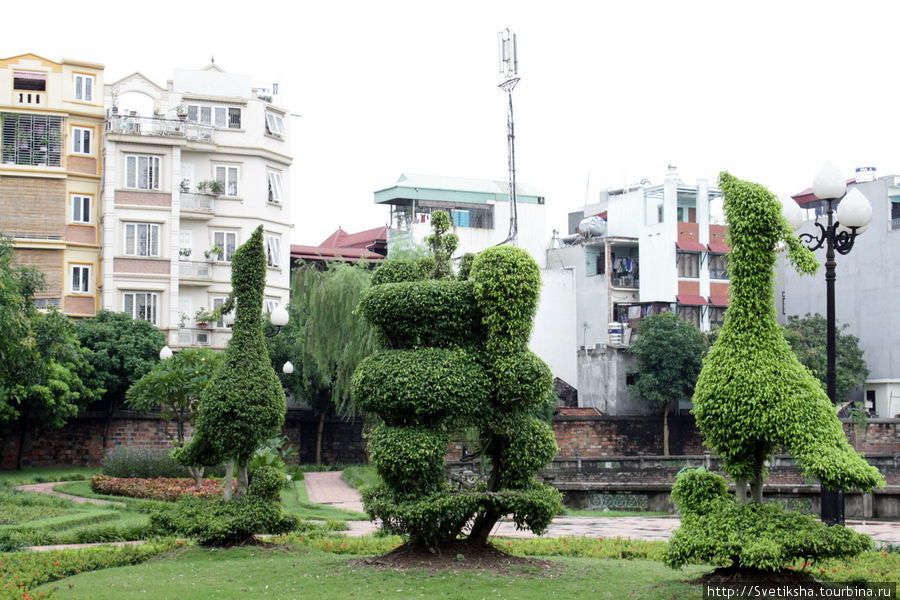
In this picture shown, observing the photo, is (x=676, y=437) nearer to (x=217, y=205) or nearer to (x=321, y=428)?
(x=321, y=428)

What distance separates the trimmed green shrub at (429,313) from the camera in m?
12.9

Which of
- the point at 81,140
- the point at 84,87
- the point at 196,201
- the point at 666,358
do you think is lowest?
the point at 666,358

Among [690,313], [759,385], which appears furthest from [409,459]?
[690,313]

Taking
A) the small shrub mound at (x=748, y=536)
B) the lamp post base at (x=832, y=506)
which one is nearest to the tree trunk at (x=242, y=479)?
the small shrub mound at (x=748, y=536)

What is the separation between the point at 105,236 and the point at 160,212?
2.10 meters

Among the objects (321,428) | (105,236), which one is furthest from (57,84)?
(321,428)

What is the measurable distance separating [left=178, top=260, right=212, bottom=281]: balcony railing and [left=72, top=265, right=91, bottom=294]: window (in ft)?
10.6

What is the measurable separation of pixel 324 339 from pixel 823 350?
73.7ft

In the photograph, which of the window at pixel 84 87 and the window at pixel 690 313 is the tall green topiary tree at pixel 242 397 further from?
the window at pixel 690 313

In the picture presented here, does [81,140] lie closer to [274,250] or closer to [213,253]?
[213,253]

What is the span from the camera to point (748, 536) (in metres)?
10.0

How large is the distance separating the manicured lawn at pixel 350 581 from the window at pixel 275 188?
2981cm

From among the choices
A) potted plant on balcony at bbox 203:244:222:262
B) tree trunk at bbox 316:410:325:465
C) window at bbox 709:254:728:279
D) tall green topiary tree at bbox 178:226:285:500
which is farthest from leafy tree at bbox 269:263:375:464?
window at bbox 709:254:728:279

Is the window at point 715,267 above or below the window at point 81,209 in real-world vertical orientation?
below
